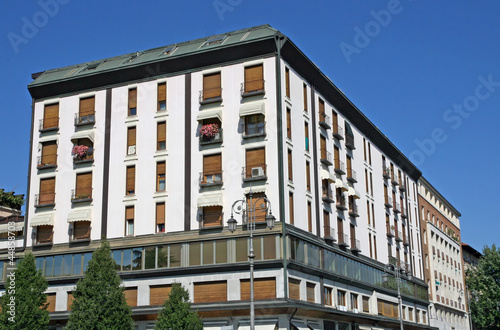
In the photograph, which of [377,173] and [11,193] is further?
[11,193]

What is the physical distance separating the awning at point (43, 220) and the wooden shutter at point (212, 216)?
11.5 m

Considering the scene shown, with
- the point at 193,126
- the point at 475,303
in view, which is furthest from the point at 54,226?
the point at 475,303

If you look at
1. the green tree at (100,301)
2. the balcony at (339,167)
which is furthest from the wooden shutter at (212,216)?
the balcony at (339,167)

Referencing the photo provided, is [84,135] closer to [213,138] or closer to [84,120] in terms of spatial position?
[84,120]

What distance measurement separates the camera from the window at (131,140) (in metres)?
45.3

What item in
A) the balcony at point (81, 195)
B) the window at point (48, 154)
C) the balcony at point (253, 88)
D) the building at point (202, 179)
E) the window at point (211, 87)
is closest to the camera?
the building at point (202, 179)

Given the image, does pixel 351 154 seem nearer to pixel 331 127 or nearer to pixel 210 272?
pixel 331 127

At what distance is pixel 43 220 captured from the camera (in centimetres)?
4562

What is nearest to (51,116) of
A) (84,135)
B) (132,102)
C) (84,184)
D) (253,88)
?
(84,135)

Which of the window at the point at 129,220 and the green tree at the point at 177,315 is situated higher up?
the window at the point at 129,220

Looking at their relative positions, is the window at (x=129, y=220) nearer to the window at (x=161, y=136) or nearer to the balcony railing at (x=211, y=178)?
the window at (x=161, y=136)

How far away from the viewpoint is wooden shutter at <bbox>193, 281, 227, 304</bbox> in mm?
40375

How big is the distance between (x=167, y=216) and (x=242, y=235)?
18.6 ft

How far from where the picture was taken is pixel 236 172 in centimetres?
4184
